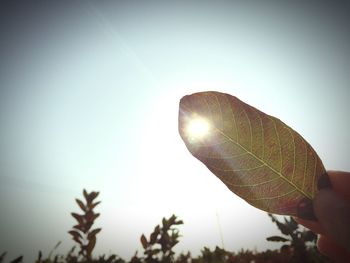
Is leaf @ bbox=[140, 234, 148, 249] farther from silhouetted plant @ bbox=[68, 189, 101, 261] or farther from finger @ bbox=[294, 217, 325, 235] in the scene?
finger @ bbox=[294, 217, 325, 235]

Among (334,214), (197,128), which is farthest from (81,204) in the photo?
(334,214)

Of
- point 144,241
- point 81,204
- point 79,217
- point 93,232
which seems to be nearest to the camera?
point 93,232

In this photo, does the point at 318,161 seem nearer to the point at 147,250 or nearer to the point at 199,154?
the point at 199,154

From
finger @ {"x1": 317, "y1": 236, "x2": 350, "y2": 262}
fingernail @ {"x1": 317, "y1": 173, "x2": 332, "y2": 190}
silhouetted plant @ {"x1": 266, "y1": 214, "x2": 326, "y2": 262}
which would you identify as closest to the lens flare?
fingernail @ {"x1": 317, "y1": 173, "x2": 332, "y2": 190}

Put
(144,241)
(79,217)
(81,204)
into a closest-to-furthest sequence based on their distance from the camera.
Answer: (79,217)
(81,204)
(144,241)

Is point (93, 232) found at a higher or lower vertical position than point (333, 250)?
higher

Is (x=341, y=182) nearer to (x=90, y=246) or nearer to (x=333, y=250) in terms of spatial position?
(x=333, y=250)

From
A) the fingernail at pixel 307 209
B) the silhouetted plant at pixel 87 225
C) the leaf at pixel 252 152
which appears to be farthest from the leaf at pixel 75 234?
the fingernail at pixel 307 209

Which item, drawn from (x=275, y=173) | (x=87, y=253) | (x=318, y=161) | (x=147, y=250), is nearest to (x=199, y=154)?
(x=275, y=173)
